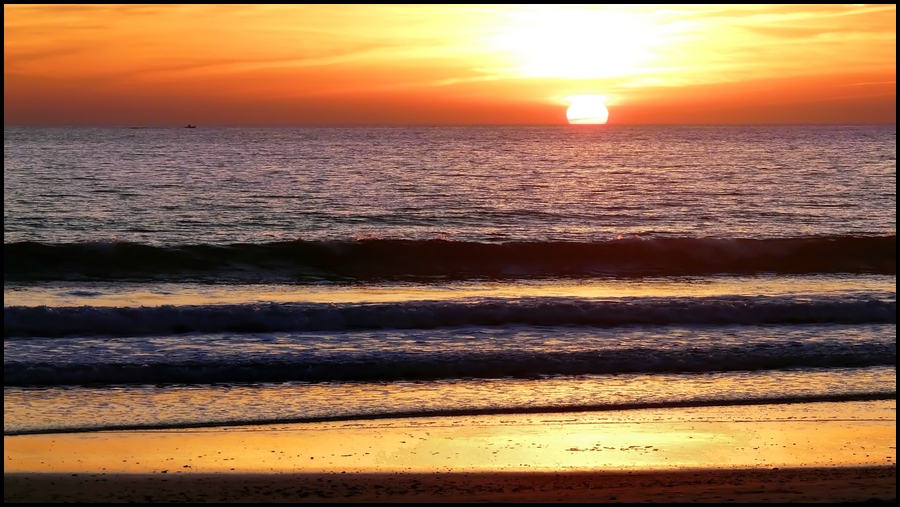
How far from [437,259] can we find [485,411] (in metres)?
13.1

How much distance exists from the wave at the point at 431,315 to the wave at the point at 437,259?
14.9 feet

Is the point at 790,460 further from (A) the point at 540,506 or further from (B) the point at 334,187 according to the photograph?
(B) the point at 334,187

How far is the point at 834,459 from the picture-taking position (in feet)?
23.9

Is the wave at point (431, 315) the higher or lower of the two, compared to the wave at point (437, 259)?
lower

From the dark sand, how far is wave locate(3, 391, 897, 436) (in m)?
1.59

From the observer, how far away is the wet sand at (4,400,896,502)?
248 inches

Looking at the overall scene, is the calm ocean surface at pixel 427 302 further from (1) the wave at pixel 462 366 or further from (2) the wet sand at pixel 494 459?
(2) the wet sand at pixel 494 459

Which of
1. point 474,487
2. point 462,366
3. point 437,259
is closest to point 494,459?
point 474,487

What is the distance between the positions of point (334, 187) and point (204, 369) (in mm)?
33181

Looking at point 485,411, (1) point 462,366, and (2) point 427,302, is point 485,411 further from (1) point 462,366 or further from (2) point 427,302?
(2) point 427,302

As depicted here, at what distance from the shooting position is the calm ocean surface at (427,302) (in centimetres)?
988

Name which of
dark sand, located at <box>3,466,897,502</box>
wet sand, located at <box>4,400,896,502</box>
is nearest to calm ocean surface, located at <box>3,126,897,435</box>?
wet sand, located at <box>4,400,896,502</box>

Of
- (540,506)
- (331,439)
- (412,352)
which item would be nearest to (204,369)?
(412,352)

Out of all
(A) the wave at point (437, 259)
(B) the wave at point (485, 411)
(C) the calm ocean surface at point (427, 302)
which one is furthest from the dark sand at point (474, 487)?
(A) the wave at point (437, 259)
